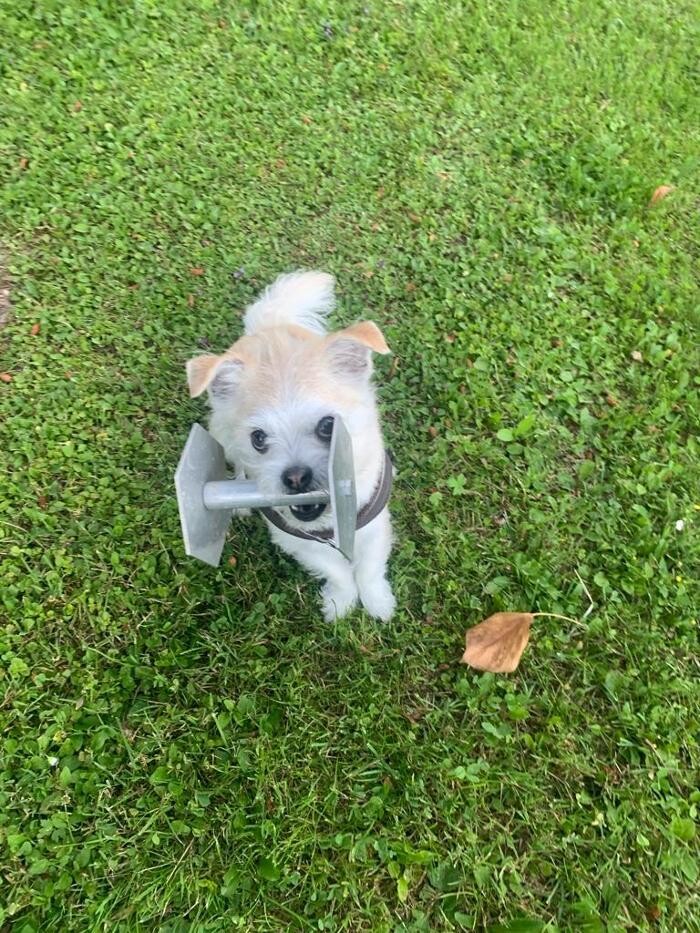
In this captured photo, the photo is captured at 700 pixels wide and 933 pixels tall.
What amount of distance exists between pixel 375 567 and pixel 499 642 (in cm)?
73

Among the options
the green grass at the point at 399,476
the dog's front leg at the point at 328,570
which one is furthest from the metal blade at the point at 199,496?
the green grass at the point at 399,476

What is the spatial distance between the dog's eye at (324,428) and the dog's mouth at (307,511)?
280mm

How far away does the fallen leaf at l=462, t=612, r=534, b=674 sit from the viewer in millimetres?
3076

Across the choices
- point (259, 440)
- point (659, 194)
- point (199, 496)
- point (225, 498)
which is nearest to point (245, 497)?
point (225, 498)

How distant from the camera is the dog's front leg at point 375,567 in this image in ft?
9.70

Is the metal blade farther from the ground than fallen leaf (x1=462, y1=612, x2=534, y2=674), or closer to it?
farther from the ground

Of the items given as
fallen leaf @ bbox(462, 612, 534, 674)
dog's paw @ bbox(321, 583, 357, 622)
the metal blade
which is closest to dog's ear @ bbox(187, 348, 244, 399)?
the metal blade

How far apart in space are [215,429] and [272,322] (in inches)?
26.2

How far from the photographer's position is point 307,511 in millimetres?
2588

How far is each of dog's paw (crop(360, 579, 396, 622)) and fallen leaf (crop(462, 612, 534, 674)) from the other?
1.42 feet

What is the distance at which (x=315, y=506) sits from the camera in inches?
101

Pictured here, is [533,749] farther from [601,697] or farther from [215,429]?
[215,429]

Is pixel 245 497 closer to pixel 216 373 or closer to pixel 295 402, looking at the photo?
pixel 295 402

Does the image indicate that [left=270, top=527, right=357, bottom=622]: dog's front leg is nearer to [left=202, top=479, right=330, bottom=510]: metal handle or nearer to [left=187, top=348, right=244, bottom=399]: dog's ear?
[left=202, top=479, right=330, bottom=510]: metal handle
